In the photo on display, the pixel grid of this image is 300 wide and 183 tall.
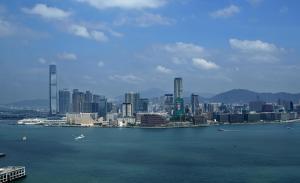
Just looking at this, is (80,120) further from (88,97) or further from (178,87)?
(88,97)

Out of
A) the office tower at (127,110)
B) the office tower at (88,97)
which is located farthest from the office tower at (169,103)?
the office tower at (127,110)

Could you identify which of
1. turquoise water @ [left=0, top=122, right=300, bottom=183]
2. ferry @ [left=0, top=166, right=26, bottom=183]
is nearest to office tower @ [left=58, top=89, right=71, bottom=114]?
turquoise water @ [left=0, top=122, right=300, bottom=183]

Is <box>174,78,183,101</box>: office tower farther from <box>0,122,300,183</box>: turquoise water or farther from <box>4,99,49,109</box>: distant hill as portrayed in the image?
<box>4,99,49,109</box>: distant hill

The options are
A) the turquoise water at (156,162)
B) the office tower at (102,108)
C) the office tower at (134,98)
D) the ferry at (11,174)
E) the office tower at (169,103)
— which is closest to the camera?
the ferry at (11,174)

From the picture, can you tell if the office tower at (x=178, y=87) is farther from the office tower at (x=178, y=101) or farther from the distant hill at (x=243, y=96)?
the distant hill at (x=243, y=96)

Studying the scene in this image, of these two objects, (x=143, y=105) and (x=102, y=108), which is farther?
(x=143, y=105)

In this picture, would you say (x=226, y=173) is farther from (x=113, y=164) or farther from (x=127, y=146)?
(x=127, y=146)

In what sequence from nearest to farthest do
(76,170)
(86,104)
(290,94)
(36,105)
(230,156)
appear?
1. (76,170)
2. (230,156)
3. (86,104)
4. (290,94)
5. (36,105)

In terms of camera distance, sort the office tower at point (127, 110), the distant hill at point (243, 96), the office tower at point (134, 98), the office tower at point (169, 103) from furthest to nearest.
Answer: the distant hill at point (243, 96)
the office tower at point (169, 103)
the office tower at point (134, 98)
the office tower at point (127, 110)

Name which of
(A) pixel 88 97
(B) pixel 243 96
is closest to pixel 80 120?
(A) pixel 88 97

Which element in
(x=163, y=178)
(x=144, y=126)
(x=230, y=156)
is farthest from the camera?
(x=144, y=126)

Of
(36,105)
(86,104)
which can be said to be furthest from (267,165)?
(36,105)
